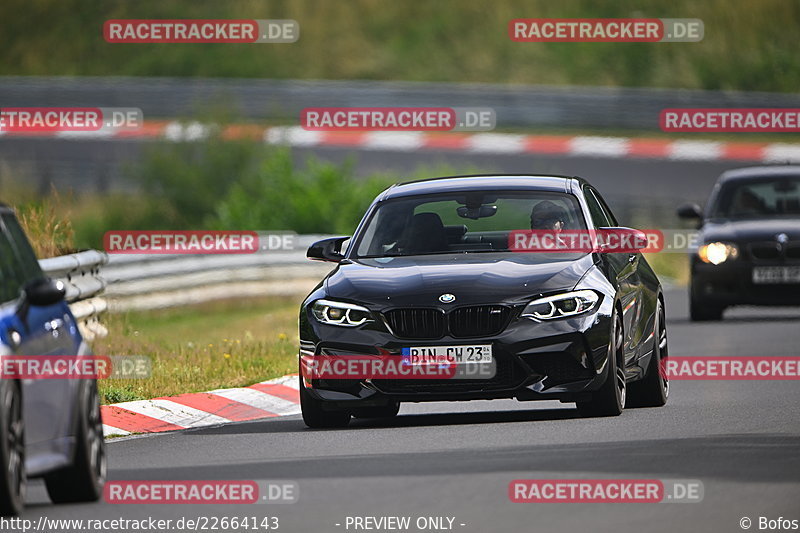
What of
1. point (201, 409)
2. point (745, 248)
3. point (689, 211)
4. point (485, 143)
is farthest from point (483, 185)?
point (485, 143)

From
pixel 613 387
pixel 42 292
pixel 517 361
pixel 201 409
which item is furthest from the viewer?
pixel 201 409

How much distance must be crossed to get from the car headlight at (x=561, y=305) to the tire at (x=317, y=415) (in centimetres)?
147

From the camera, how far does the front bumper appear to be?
1269 centimetres

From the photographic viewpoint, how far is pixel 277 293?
28.7m

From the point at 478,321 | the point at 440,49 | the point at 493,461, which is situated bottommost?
the point at 493,461

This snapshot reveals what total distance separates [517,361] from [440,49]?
1721 inches

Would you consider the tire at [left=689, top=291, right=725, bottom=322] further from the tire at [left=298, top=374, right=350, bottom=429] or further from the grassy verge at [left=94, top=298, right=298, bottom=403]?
the tire at [left=298, top=374, right=350, bottom=429]

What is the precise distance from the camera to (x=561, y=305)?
1285 cm

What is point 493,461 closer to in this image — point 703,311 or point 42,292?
point 42,292

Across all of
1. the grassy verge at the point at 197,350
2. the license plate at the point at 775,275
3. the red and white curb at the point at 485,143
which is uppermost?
the red and white curb at the point at 485,143

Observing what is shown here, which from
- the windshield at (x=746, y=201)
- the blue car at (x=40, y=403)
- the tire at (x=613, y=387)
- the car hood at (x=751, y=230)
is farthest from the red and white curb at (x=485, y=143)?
the blue car at (x=40, y=403)

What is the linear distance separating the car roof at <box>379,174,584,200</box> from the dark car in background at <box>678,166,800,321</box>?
8.41 metres

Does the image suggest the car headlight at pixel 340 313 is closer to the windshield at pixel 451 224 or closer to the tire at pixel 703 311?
the windshield at pixel 451 224

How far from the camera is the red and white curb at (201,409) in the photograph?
13.8 meters
